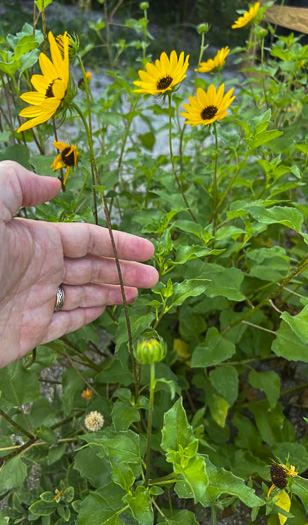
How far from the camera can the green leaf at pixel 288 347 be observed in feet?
2.43

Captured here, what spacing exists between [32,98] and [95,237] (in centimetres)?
22

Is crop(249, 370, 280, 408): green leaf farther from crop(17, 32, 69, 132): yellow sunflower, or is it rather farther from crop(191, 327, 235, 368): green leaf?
Result: crop(17, 32, 69, 132): yellow sunflower

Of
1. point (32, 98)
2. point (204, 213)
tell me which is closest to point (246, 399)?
point (204, 213)

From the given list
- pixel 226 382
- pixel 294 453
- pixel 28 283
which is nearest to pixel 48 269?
pixel 28 283

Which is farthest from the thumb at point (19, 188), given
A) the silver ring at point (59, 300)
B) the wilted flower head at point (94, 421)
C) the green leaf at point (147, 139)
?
the green leaf at point (147, 139)

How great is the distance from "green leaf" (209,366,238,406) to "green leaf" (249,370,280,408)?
55 millimetres

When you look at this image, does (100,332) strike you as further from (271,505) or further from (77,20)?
(77,20)

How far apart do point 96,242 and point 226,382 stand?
0.34 metres

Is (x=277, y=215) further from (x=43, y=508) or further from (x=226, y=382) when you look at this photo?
(x=43, y=508)

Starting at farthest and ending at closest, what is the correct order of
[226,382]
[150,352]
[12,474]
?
1. [226,382]
2. [12,474]
3. [150,352]

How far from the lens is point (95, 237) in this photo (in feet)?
2.46

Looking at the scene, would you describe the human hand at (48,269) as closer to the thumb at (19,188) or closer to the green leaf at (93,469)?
the thumb at (19,188)

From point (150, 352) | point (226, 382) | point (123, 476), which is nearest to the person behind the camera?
point (150, 352)

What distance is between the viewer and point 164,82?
788 millimetres
